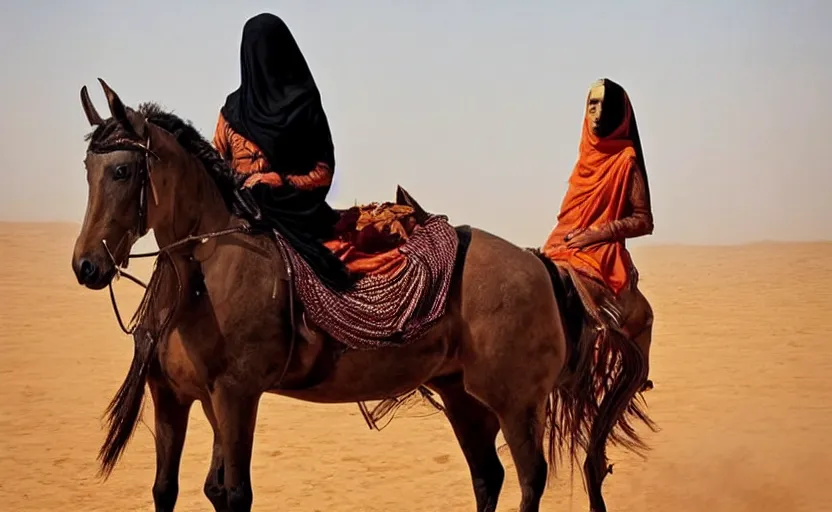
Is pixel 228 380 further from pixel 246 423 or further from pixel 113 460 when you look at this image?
pixel 113 460

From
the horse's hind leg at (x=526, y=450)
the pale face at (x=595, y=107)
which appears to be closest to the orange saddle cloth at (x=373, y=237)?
the horse's hind leg at (x=526, y=450)

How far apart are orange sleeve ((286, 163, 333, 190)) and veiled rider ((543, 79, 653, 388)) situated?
176cm

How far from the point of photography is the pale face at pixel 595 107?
265 inches

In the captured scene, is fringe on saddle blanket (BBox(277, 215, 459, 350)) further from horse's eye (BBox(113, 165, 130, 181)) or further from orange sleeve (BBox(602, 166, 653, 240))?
orange sleeve (BBox(602, 166, 653, 240))

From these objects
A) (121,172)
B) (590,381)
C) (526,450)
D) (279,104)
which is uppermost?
(279,104)

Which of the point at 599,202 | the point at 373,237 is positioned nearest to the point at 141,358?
the point at 373,237

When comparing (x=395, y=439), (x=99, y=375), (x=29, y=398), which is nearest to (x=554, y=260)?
(x=395, y=439)

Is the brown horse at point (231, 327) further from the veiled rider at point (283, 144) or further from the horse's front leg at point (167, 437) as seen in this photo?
the veiled rider at point (283, 144)

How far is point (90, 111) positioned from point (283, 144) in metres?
0.91

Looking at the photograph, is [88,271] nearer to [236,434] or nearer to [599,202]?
[236,434]

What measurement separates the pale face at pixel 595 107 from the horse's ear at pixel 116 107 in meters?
3.14

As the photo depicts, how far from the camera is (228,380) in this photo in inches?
188

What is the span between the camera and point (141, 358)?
4.88 metres

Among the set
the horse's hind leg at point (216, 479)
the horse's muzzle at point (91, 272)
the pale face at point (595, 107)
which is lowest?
the horse's hind leg at point (216, 479)
